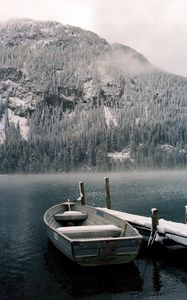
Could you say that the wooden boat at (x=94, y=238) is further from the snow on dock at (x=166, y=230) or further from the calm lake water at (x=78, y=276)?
the snow on dock at (x=166, y=230)

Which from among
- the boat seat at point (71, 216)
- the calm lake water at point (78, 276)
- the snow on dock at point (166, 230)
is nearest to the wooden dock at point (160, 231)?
the snow on dock at point (166, 230)

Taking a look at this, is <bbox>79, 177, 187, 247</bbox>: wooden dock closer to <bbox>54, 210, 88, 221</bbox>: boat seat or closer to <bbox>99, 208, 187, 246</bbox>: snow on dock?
<bbox>99, 208, 187, 246</bbox>: snow on dock

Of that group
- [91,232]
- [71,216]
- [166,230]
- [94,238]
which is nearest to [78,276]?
[94,238]

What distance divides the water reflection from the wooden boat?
2.17 ft

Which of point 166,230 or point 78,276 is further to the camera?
point 166,230

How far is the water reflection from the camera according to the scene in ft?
72.7

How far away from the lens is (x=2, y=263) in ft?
92.3

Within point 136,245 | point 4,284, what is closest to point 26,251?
point 4,284

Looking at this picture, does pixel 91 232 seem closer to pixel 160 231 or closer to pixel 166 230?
pixel 160 231

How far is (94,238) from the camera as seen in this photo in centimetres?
2855

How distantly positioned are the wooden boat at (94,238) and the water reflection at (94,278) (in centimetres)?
66

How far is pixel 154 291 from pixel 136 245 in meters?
3.46

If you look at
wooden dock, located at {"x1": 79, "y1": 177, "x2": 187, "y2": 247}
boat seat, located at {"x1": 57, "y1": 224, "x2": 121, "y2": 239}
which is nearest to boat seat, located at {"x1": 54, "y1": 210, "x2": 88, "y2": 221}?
wooden dock, located at {"x1": 79, "y1": 177, "x2": 187, "y2": 247}

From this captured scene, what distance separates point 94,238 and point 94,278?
4.92 meters
